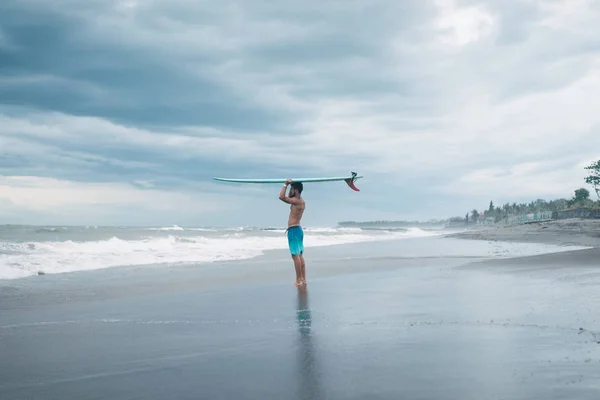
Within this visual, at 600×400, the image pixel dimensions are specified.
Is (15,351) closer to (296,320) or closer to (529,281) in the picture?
(296,320)

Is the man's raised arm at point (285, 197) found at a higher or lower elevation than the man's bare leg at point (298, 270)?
higher

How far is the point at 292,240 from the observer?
11031mm

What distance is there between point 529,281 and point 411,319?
423 centimetres

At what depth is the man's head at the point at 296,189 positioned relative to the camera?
1110 cm

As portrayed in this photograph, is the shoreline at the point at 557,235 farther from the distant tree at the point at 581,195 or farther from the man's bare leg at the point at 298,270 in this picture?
the distant tree at the point at 581,195

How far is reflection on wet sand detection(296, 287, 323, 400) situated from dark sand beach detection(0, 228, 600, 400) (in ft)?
0.05

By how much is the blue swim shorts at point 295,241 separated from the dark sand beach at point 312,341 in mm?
759

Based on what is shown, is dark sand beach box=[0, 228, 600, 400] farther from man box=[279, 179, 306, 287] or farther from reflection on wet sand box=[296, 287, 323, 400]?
man box=[279, 179, 306, 287]

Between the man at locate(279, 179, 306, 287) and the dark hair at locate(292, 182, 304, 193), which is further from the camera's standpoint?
the dark hair at locate(292, 182, 304, 193)

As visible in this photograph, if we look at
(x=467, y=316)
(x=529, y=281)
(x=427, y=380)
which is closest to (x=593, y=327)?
(x=467, y=316)

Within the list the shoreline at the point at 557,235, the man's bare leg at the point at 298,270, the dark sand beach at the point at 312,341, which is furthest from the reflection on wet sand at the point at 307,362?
the shoreline at the point at 557,235

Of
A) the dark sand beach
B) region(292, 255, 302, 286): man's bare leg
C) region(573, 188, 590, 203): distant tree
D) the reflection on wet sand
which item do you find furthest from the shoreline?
region(573, 188, 590, 203): distant tree

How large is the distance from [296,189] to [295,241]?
3.39 feet

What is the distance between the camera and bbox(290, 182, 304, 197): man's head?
11.1 m
